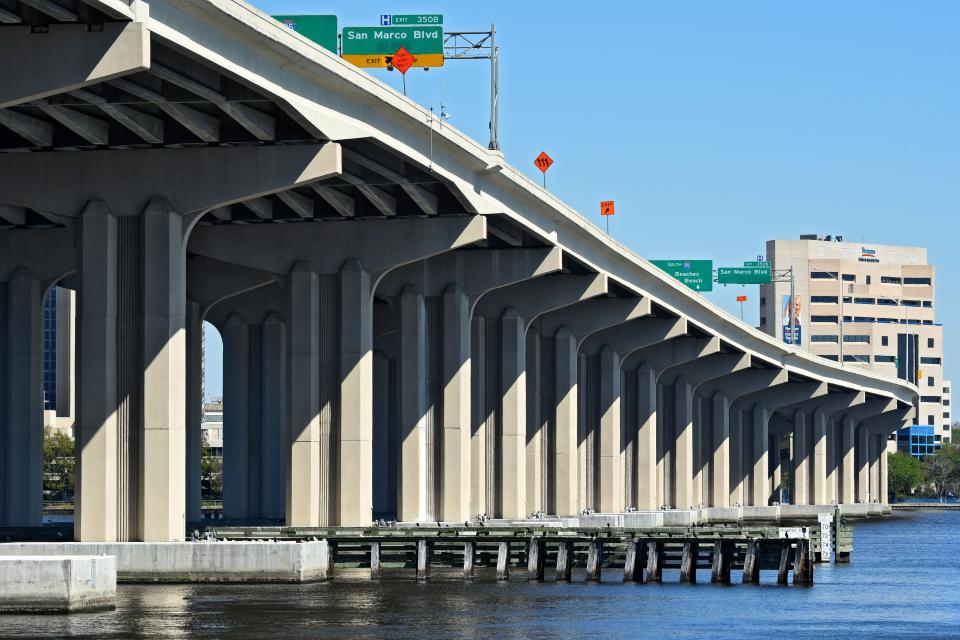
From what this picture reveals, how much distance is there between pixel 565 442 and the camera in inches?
3905

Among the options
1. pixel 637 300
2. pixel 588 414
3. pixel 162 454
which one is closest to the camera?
pixel 162 454

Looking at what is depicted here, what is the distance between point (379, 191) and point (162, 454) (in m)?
18.6

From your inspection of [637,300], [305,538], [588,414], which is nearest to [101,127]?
[305,538]

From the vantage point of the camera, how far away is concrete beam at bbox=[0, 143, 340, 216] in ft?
183

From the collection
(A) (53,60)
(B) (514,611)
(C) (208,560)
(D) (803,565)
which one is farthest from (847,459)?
(A) (53,60)

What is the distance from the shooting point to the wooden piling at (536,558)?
187ft

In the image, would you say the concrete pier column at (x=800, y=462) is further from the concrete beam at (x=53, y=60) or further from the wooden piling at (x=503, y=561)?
the concrete beam at (x=53, y=60)

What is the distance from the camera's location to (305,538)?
58281 mm

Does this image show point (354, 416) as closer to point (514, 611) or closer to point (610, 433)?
point (514, 611)

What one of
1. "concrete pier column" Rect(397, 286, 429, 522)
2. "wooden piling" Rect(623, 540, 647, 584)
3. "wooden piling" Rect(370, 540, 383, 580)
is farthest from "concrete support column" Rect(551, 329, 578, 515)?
"wooden piling" Rect(370, 540, 383, 580)

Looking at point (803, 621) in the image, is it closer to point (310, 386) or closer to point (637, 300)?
point (310, 386)

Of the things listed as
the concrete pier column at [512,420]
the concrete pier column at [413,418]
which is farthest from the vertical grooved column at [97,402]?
the concrete pier column at [512,420]

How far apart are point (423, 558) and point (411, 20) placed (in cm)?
2222

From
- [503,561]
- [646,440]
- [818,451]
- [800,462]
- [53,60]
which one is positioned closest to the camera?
[53,60]
